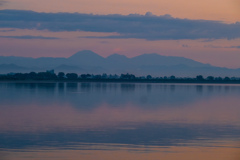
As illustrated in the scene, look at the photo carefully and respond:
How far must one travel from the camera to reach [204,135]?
2406 centimetres

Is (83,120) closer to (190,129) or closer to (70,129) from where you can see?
(70,129)

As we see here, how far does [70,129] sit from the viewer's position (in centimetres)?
2562

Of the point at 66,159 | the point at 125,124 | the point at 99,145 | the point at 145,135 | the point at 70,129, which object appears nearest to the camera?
the point at 66,159

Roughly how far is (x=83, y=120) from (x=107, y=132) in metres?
5.82

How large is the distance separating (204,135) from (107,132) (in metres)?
5.47

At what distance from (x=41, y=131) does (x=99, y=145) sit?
539 cm

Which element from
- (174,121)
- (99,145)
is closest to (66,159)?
(99,145)

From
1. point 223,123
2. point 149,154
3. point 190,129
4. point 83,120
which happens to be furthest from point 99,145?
point 223,123

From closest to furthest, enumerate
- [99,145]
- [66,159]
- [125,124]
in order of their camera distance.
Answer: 1. [66,159]
2. [99,145]
3. [125,124]

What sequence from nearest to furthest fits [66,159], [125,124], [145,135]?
[66,159], [145,135], [125,124]

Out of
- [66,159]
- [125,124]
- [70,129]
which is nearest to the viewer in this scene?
[66,159]

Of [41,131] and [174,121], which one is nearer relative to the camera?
[41,131]

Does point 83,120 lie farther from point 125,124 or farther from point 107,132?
point 107,132

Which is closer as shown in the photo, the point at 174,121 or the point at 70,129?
the point at 70,129
